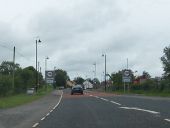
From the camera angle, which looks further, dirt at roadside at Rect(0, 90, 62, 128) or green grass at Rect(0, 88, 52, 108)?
green grass at Rect(0, 88, 52, 108)

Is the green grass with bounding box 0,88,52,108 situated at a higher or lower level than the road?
higher

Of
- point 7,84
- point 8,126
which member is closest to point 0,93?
point 7,84

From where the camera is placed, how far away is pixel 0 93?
76.4m

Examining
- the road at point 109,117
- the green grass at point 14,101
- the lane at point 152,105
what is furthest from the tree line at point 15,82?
the road at point 109,117

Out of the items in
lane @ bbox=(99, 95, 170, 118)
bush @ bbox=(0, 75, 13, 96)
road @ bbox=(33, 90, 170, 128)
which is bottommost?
road @ bbox=(33, 90, 170, 128)

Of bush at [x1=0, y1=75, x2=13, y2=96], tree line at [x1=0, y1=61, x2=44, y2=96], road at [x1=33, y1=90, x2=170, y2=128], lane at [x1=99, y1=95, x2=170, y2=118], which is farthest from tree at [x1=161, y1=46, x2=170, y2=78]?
road at [x1=33, y1=90, x2=170, y2=128]

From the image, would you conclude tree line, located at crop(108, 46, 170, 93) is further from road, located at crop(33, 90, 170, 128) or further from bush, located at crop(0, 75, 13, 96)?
road, located at crop(33, 90, 170, 128)

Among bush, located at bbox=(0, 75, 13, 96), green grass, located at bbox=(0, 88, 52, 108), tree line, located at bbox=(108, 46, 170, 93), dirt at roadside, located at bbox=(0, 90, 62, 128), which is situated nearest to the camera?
dirt at roadside, located at bbox=(0, 90, 62, 128)

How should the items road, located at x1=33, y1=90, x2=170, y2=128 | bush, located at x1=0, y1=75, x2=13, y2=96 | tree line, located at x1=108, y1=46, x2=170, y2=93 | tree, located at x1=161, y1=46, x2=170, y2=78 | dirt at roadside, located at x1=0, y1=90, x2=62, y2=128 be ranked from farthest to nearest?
tree, located at x1=161, y1=46, x2=170, y2=78, tree line, located at x1=108, y1=46, x2=170, y2=93, bush, located at x1=0, y1=75, x2=13, y2=96, dirt at roadside, located at x1=0, y1=90, x2=62, y2=128, road, located at x1=33, y1=90, x2=170, y2=128

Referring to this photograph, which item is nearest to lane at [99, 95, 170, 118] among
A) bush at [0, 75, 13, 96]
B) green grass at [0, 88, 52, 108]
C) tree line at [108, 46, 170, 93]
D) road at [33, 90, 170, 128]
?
road at [33, 90, 170, 128]

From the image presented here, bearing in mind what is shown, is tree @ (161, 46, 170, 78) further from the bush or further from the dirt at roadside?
the dirt at roadside

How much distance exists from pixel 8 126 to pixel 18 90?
7922cm

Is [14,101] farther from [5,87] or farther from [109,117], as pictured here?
[109,117]

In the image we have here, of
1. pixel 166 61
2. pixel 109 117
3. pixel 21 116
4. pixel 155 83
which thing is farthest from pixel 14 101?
pixel 166 61
